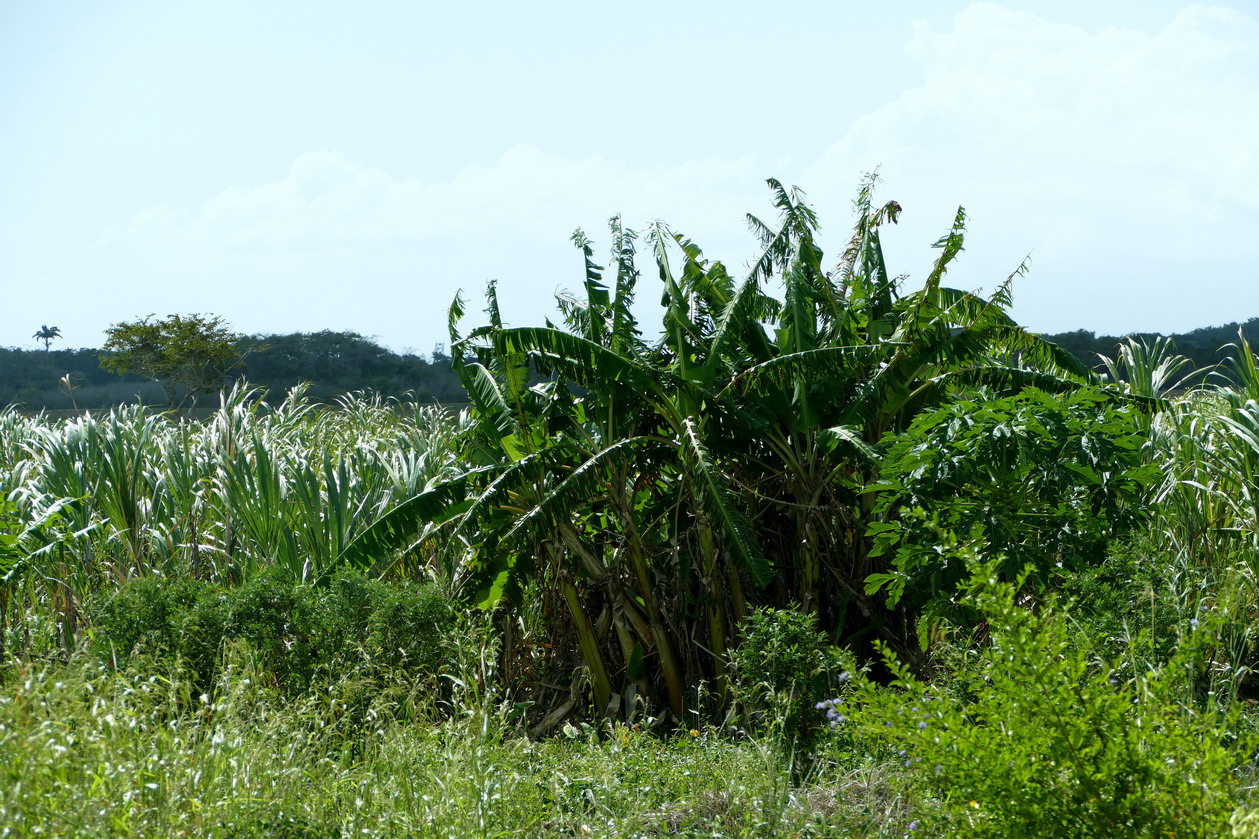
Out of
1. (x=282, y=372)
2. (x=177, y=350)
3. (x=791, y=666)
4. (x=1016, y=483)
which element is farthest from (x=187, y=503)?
(x=282, y=372)

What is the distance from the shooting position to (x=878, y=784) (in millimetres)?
4309

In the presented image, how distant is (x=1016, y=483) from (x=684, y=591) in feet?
8.15

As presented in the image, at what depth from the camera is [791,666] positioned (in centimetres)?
544

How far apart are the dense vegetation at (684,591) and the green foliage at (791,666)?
24 mm

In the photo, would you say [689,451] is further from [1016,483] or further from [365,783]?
[365,783]

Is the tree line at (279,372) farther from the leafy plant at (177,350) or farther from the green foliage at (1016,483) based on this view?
the green foliage at (1016,483)

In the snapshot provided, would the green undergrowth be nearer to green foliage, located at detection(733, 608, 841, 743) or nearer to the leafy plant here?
green foliage, located at detection(733, 608, 841, 743)

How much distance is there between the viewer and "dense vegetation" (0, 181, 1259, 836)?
3.25 meters

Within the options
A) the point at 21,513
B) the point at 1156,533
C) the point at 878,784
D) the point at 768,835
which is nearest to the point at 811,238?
the point at 1156,533

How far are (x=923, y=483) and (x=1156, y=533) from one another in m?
2.97

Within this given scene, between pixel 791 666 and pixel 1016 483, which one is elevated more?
pixel 1016 483

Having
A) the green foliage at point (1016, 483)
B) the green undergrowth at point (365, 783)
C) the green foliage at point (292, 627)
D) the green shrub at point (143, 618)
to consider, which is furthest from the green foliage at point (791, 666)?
the green shrub at point (143, 618)

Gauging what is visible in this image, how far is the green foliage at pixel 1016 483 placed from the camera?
493cm

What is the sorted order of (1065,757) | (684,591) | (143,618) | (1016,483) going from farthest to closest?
(684,591), (143,618), (1016,483), (1065,757)
